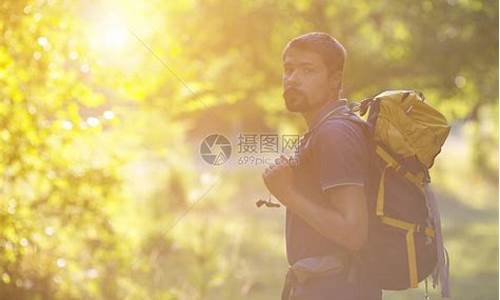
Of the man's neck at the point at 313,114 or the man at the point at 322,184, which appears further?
the man's neck at the point at 313,114

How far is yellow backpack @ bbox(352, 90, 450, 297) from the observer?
2615 millimetres

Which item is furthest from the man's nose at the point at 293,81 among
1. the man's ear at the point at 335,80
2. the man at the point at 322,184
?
the man's ear at the point at 335,80

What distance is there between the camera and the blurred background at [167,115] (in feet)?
18.8

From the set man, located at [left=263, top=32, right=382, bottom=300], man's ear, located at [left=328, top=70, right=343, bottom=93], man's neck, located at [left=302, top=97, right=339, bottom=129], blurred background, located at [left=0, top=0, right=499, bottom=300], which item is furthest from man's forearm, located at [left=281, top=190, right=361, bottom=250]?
blurred background, located at [left=0, top=0, right=499, bottom=300]

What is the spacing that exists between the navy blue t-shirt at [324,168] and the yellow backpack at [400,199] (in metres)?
0.09

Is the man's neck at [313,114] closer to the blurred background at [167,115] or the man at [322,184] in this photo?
the man at [322,184]

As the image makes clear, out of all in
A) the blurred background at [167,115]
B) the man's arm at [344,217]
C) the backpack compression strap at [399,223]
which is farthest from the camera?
the blurred background at [167,115]

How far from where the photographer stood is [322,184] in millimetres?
2500

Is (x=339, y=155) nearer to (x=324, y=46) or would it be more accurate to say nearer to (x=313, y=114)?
(x=313, y=114)

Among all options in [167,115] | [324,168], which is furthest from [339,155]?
[167,115]

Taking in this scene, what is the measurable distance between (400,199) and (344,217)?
0.81 feet

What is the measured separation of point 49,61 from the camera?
18.6 feet

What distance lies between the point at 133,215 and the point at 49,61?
5.66 metres

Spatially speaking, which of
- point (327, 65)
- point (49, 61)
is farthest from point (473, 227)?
point (327, 65)
